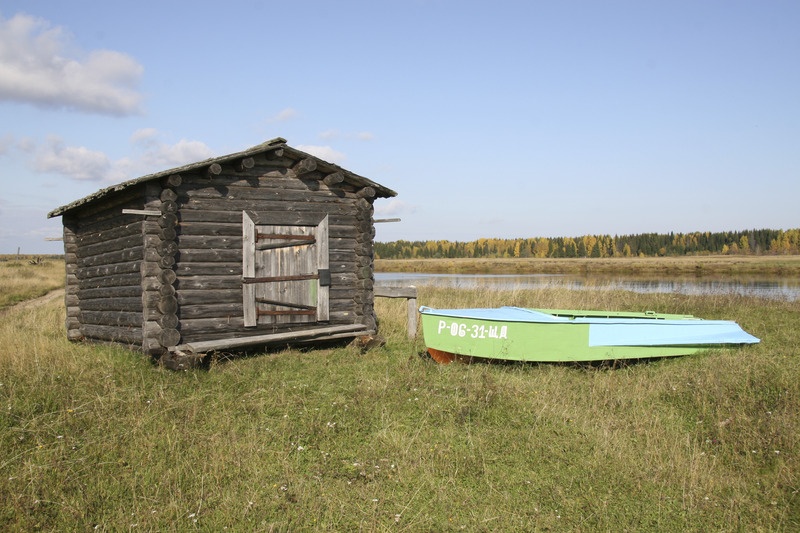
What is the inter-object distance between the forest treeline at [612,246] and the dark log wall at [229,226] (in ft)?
322

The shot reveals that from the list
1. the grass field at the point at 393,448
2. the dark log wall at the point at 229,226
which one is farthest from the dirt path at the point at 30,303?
the grass field at the point at 393,448

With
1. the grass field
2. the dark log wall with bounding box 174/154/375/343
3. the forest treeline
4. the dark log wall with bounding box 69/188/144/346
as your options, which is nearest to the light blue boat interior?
the grass field

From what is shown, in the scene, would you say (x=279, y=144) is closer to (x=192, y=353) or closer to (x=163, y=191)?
(x=163, y=191)

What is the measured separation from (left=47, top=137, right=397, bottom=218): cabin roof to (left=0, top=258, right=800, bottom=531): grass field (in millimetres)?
2723

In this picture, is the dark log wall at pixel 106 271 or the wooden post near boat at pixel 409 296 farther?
the wooden post near boat at pixel 409 296

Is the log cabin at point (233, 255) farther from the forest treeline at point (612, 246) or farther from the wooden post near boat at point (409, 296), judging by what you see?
the forest treeline at point (612, 246)

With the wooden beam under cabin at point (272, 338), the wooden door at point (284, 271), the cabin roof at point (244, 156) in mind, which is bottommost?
the wooden beam under cabin at point (272, 338)

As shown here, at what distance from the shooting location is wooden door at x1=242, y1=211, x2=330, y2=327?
10.4 metres

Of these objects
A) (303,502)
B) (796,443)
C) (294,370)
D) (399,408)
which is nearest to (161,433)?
(303,502)

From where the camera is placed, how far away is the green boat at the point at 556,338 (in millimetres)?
9641

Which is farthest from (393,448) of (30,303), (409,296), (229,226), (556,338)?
(30,303)

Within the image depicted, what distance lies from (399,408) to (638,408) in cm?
284

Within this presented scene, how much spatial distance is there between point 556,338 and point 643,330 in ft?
5.07

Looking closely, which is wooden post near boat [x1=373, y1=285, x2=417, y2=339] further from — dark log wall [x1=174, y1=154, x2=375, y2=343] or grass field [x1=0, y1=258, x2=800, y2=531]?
grass field [x1=0, y1=258, x2=800, y2=531]
